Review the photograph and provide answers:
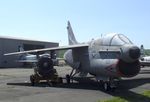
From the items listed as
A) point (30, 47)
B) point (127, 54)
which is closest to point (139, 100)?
point (127, 54)

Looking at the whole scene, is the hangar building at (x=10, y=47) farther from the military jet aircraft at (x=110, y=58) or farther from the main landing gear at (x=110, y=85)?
the main landing gear at (x=110, y=85)

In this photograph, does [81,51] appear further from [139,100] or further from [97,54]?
[139,100]

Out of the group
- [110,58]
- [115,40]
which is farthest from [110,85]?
[115,40]

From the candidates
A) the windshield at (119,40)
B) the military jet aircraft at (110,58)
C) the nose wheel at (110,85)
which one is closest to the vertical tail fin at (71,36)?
the military jet aircraft at (110,58)

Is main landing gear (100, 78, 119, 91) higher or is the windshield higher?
the windshield

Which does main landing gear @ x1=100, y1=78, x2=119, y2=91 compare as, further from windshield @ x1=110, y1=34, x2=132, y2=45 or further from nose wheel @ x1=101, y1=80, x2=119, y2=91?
windshield @ x1=110, y1=34, x2=132, y2=45

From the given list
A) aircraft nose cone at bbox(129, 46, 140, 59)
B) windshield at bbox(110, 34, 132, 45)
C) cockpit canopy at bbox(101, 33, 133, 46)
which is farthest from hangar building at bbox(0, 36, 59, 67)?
aircraft nose cone at bbox(129, 46, 140, 59)

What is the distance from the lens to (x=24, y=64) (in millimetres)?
63281

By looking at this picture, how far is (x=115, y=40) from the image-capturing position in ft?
53.3

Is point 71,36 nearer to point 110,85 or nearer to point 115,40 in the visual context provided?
point 115,40

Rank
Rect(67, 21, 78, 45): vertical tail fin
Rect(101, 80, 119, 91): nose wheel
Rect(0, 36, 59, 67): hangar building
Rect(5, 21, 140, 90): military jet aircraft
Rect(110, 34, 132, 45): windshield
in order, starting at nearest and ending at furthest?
Rect(5, 21, 140, 90): military jet aircraft
Rect(110, 34, 132, 45): windshield
Rect(101, 80, 119, 91): nose wheel
Rect(67, 21, 78, 45): vertical tail fin
Rect(0, 36, 59, 67): hangar building

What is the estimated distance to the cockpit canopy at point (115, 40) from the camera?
1593cm

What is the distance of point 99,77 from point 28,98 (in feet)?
17.0

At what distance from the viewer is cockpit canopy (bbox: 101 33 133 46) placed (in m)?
15.9
